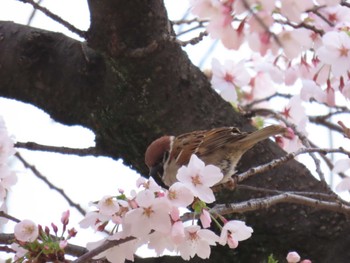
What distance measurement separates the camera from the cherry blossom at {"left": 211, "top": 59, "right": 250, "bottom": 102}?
286cm

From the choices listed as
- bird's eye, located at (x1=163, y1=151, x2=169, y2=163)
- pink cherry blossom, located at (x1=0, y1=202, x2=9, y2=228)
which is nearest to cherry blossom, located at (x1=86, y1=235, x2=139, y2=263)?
pink cherry blossom, located at (x1=0, y1=202, x2=9, y2=228)

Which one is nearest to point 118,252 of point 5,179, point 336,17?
point 5,179

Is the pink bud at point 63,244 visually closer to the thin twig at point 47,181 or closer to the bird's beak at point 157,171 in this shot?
the bird's beak at point 157,171

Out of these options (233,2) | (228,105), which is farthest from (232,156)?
(233,2)

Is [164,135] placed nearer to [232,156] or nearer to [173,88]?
[173,88]

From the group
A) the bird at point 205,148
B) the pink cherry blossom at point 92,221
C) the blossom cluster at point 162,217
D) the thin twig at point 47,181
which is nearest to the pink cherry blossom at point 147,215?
the blossom cluster at point 162,217

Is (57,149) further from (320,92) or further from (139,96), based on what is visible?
(320,92)

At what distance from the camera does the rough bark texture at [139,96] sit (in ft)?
7.88

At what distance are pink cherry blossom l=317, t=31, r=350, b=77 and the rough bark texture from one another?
0.46m

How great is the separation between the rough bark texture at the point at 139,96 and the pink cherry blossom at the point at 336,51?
46 centimetres

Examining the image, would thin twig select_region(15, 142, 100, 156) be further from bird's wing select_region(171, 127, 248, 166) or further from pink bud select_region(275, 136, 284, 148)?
pink bud select_region(275, 136, 284, 148)

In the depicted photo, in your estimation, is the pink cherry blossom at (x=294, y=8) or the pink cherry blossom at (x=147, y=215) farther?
the pink cherry blossom at (x=294, y=8)

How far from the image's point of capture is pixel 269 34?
203 centimetres

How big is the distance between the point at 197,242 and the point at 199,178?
0.68 ft
